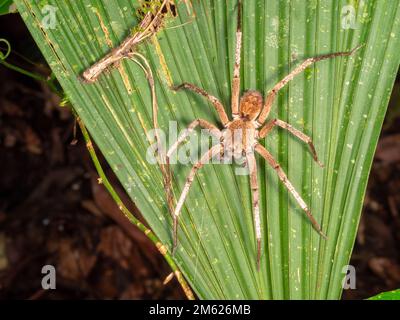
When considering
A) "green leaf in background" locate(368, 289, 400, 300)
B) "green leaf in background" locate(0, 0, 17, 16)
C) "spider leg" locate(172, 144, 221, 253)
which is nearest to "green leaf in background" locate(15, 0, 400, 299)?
"spider leg" locate(172, 144, 221, 253)

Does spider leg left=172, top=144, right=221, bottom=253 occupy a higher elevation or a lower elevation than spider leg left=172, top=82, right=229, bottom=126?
lower

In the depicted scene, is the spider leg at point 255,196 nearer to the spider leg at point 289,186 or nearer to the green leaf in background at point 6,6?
the spider leg at point 289,186

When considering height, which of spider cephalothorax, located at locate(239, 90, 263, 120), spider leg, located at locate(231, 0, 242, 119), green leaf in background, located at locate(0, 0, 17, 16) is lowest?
spider cephalothorax, located at locate(239, 90, 263, 120)

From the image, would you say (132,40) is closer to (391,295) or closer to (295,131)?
(295,131)

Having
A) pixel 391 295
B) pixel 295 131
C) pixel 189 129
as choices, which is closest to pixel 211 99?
pixel 189 129

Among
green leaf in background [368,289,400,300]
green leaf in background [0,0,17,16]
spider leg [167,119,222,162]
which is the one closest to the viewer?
green leaf in background [368,289,400,300]

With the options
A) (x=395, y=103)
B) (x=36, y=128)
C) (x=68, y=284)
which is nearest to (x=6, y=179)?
(x=36, y=128)

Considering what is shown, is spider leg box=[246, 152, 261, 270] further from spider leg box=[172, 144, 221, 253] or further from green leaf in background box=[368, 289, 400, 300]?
green leaf in background box=[368, 289, 400, 300]

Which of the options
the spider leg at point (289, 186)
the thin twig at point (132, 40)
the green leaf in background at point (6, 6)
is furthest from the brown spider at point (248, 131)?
the green leaf in background at point (6, 6)
